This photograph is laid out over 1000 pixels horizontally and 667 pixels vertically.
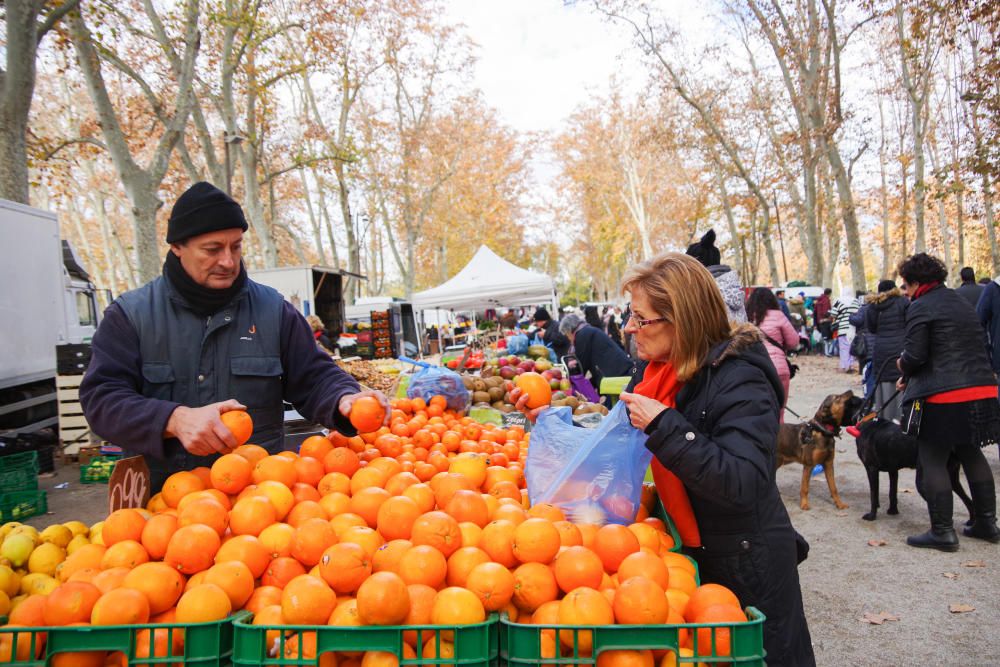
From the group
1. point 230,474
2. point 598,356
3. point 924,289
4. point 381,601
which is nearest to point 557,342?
point 598,356

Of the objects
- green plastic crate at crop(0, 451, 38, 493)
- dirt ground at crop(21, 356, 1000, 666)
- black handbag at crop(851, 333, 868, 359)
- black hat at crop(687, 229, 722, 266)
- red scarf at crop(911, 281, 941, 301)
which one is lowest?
dirt ground at crop(21, 356, 1000, 666)

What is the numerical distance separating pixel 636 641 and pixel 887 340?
6.82m

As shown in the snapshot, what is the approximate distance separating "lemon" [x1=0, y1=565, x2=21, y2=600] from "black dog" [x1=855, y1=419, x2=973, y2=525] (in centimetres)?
569

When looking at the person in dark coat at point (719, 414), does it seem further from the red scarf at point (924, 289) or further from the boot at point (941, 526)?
the red scarf at point (924, 289)

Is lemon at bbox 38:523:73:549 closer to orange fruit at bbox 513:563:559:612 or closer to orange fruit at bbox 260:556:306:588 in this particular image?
orange fruit at bbox 260:556:306:588

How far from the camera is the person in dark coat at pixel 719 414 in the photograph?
1.80 metres

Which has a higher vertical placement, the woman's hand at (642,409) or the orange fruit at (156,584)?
the woman's hand at (642,409)

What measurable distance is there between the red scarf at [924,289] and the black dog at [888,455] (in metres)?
1.15

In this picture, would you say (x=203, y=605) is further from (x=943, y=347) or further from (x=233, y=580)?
(x=943, y=347)

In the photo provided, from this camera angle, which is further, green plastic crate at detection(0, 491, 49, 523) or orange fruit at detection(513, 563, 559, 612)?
green plastic crate at detection(0, 491, 49, 523)

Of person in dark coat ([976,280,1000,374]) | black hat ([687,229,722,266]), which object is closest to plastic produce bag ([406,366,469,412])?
black hat ([687,229,722,266])

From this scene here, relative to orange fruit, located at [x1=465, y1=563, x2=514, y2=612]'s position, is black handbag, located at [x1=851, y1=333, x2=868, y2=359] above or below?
below

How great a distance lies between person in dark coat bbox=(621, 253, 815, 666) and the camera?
5.91 feet

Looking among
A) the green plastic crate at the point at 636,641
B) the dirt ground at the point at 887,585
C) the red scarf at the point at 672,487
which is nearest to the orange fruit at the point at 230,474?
A: the green plastic crate at the point at 636,641
